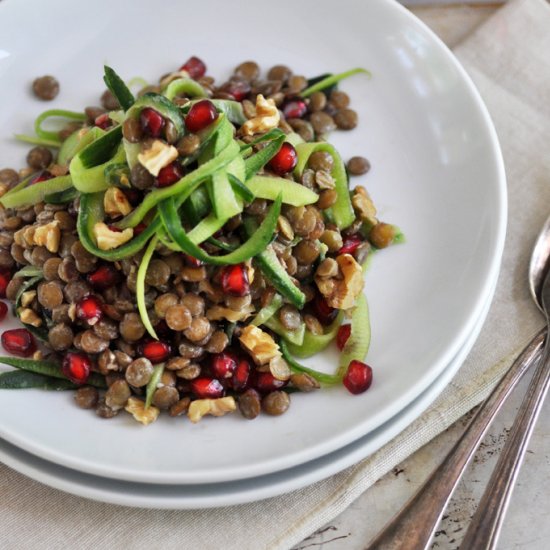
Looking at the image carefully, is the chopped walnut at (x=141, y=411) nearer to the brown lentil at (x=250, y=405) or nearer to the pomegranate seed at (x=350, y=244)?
the brown lentil at (x=250, y=405)

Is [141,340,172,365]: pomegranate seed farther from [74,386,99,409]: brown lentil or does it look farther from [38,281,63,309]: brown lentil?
[38,281,63,309]: brown lentil

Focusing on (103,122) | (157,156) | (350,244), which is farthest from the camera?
(103,122)

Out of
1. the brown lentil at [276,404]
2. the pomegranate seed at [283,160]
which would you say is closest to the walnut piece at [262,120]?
the pomegranate seed at [283,160]

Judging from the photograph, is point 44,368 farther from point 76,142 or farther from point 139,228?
point 76,142

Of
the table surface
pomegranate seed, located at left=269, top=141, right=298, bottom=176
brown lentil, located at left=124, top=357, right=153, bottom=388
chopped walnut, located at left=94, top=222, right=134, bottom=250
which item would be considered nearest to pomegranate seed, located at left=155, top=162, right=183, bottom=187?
chopped walnut, located at left=94, top=222, right=134, bottom=250

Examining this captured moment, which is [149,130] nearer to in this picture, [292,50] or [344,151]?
[344,151]

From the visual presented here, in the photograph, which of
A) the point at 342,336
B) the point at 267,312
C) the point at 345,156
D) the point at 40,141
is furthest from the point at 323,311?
the point at 40,141
